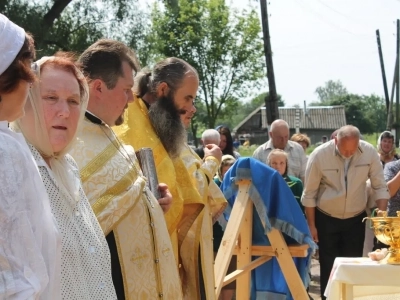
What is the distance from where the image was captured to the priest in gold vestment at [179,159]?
3.69 metres

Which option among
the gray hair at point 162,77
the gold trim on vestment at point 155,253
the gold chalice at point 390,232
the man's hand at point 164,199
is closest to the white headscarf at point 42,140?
the gold trim on vestment at point 155,253

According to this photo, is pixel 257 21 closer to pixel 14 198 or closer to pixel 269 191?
pixel 269 191

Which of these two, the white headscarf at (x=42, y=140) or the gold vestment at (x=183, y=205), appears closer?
the white headscarf at (x=42, y=140)

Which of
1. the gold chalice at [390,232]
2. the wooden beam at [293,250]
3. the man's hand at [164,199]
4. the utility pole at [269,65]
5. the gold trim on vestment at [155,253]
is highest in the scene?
the utility pole at [269,65]

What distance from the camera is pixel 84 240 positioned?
2.23m

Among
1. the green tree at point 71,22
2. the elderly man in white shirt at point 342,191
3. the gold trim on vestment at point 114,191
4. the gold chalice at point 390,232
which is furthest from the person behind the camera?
the green tree at point 71,22

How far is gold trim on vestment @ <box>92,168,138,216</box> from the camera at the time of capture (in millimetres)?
2842

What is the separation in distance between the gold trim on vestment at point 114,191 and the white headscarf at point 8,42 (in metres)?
1.12

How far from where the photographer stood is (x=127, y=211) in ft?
9.64

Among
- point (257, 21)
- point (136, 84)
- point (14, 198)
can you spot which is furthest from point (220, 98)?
point (14, 198)

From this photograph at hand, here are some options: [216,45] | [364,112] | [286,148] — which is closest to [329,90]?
[364,112]

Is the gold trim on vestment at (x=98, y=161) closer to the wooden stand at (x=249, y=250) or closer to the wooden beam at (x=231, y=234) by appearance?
the wooden beam at (x=231, y=234)

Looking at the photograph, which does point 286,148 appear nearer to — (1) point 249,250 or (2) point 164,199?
(1) point 249,250

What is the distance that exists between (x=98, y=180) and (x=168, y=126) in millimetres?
A: 893
